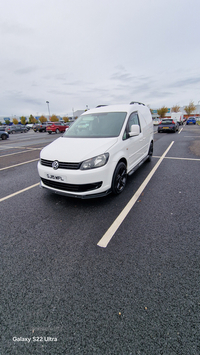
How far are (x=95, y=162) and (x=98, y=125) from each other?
1576 millimetres

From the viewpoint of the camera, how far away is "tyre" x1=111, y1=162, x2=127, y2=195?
350 cm

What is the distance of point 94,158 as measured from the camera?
3.11 metres

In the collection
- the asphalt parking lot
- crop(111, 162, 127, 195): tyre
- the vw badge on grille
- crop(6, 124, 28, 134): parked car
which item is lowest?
the asphalt parking lot

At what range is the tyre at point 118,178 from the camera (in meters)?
3.50

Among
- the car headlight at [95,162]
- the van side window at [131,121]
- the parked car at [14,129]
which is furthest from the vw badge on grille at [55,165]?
the parked car at [14,129]

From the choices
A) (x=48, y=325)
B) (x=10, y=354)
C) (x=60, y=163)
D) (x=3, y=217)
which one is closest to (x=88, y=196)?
(x=60, y=163)

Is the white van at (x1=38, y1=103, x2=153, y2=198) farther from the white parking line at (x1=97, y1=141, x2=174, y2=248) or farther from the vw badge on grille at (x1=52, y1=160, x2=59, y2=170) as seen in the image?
the white parking line at (x1=97, y1=141, x2=174, y2=248)

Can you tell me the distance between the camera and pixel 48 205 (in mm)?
3586

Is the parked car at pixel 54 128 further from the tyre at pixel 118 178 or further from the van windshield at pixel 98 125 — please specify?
the tyre at pixel 118 178

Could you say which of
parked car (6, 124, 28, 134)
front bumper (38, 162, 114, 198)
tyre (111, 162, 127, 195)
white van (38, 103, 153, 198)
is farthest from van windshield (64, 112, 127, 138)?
parked car (6, 124, 28, 134)

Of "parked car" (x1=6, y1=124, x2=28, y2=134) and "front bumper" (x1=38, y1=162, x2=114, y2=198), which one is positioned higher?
"parked car" (x1=6, y1=124, x2=28, y2=134)

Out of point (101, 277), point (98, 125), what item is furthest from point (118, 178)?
point (101, 277)

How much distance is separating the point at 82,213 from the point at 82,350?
2004mm

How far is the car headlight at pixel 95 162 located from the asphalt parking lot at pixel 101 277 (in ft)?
2.87
